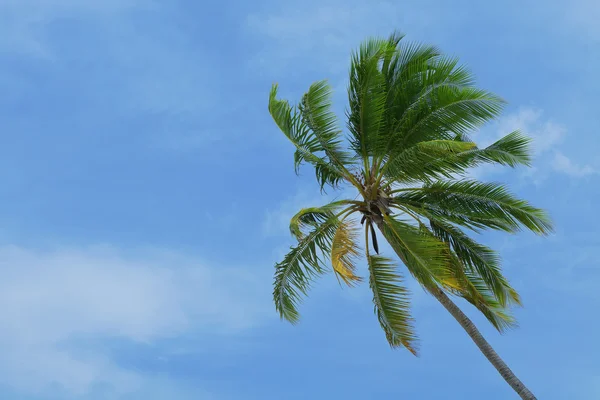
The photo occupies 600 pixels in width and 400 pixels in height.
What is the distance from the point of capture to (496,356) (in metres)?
15.3

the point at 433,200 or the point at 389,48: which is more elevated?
the point at 389,48

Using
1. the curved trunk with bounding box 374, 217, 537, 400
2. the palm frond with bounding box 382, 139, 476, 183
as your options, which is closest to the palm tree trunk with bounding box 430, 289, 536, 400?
the curved trunk with bounding box 374, 217, 537, 400

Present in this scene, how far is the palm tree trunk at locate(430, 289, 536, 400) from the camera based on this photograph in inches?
586

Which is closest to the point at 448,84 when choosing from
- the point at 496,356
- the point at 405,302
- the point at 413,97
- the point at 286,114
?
the point at 413,97

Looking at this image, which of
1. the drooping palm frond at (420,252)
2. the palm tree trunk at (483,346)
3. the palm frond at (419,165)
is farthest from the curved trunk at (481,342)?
the palm frond at (419,165)

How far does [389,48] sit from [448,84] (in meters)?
1.39

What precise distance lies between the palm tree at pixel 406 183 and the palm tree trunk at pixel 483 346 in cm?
2

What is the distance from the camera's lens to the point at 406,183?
15695mm

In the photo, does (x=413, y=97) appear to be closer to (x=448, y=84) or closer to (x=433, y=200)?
(x=448, y=84)

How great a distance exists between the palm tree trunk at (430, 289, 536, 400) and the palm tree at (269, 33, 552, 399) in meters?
0.02

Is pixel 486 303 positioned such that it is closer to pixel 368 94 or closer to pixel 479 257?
pixel 479 257

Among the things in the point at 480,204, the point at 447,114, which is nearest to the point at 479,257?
the point at 480,204

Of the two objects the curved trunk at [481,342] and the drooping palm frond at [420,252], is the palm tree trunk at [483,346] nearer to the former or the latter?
the curved trunk at [481,342]

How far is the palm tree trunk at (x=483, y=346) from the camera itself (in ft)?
48.8
